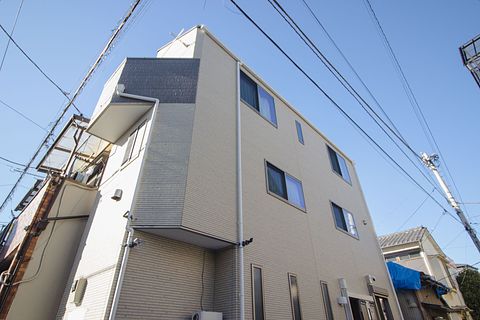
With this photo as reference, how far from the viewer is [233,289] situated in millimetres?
5133

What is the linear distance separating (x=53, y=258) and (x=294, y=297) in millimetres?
5698

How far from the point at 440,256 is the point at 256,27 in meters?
23.4

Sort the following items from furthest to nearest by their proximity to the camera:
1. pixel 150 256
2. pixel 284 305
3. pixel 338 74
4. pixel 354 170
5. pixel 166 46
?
1. pixel 354 170
2. pixel 166 46
3. pixel 338 74
4. pixel 284 305
5. pixel 150 256

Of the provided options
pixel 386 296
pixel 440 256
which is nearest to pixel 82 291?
pixel 386 296

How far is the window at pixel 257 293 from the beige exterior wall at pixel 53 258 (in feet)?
14.0

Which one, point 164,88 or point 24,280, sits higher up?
point 164,88

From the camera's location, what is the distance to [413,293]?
39.9 feet

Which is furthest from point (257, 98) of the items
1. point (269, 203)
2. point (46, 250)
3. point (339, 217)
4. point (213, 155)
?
point (46, 250)

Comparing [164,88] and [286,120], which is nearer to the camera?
[164,88]

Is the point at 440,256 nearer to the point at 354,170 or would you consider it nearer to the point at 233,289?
the point at 354,170

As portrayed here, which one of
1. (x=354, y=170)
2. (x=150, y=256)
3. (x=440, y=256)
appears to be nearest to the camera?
(x=150, y=256)

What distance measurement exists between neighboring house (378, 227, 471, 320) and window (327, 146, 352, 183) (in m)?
9.31

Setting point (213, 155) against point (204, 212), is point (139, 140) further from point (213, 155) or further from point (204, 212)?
point (204, 212)

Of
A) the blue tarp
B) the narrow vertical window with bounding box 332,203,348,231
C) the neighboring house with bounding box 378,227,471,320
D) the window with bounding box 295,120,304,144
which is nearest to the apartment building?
the narrow vertical window with bounding box 332,203,348,231
